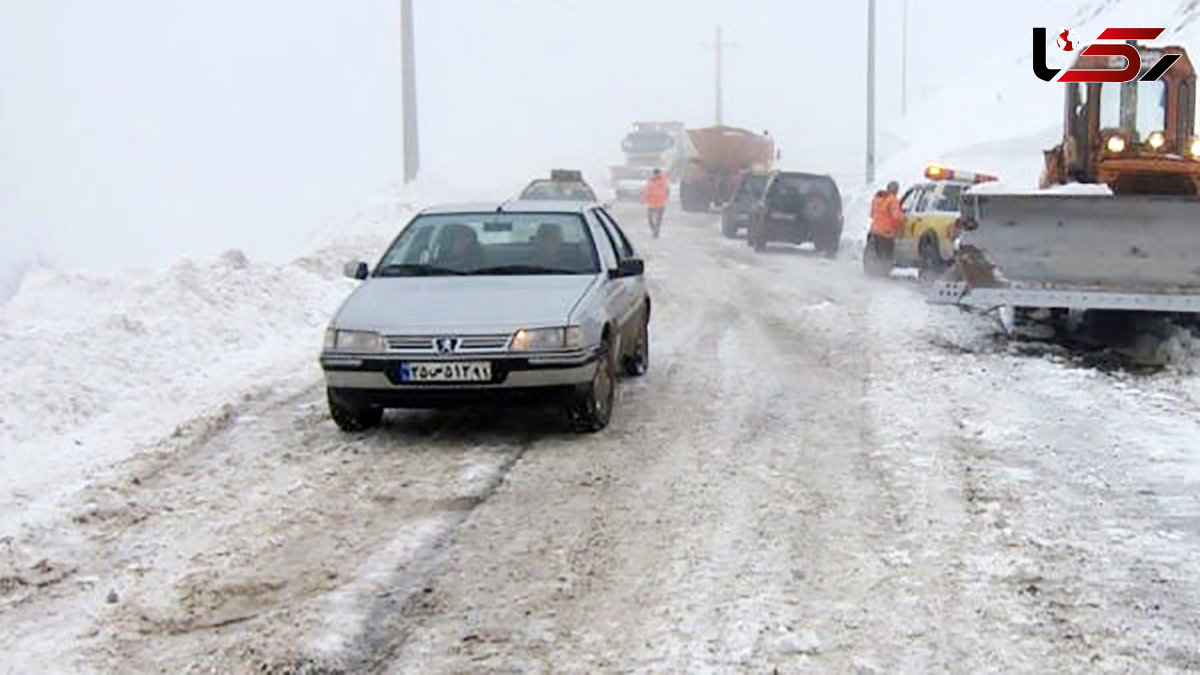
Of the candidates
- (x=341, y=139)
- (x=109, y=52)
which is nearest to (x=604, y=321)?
(x=341, y=139)

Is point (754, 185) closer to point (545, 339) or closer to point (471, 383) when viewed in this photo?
point (545, 339)

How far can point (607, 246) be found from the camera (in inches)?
379

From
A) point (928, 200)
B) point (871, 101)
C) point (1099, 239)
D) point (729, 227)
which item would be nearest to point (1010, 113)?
point (871, 101)

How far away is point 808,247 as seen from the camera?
2819 cm

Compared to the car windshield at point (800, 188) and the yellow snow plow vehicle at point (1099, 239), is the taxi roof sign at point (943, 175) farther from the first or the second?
the yellow snow plow vehicle at point (1099, 239)

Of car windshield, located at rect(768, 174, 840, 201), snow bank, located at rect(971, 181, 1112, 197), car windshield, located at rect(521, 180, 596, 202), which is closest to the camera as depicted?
snow bank, located at rect(971, 181, 1112, 197)

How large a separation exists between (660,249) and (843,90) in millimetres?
91376

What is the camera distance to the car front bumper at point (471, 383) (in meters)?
7.77

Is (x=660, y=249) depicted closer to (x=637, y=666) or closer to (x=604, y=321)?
(x=604, y=321)

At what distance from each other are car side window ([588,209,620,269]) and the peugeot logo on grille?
1.77 metres

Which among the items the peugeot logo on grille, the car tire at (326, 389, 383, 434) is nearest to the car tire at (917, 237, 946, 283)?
the car tire at (326, 389, 383, 434)

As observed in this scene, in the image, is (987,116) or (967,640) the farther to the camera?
(987,116)

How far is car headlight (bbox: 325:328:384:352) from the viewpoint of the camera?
310 inches

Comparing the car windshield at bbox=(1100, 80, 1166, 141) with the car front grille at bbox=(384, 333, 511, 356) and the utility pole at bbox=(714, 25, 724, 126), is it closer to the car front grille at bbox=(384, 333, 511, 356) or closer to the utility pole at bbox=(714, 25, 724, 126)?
the car front grille at bbox=(384, 333, 511, 356)
